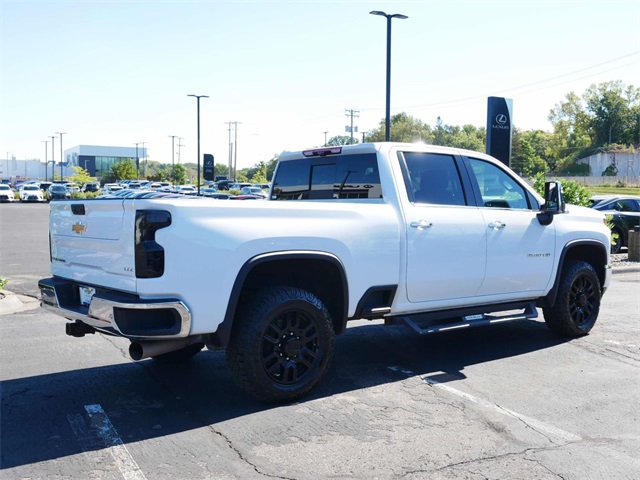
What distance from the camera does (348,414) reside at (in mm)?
4762

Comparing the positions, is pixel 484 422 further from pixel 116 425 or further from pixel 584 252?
pixel 584 252

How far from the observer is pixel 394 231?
5.41m

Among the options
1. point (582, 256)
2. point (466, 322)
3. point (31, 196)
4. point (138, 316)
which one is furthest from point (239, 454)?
point (31, 196)

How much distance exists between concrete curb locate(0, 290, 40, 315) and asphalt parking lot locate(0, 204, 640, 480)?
63.2 inches

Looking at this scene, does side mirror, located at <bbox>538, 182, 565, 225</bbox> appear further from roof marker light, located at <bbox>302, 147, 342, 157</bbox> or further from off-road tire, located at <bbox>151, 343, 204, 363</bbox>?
off-road tire, located at <bbox>151, 343, 204, 363</bbox>

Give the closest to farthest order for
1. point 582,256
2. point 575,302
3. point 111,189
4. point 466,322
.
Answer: point 466,322
point 575,302
point 582,256
point 111,189

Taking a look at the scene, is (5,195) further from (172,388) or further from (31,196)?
(172,388)

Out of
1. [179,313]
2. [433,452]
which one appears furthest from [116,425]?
[433,452]

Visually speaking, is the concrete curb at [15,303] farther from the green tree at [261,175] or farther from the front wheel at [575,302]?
the green tree at [261,175]

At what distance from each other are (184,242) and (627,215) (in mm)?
15826

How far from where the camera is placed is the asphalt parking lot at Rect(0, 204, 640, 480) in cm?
388

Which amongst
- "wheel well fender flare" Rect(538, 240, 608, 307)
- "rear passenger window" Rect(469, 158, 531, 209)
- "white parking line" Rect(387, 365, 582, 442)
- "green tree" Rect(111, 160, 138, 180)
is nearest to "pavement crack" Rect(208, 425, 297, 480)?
"white parking line" Rect(387, 365, 582, 442)

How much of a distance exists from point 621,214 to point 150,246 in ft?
52.0

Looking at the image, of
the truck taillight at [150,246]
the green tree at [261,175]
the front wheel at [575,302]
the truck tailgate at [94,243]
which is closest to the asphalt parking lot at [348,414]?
the front wheel at [575,302]
